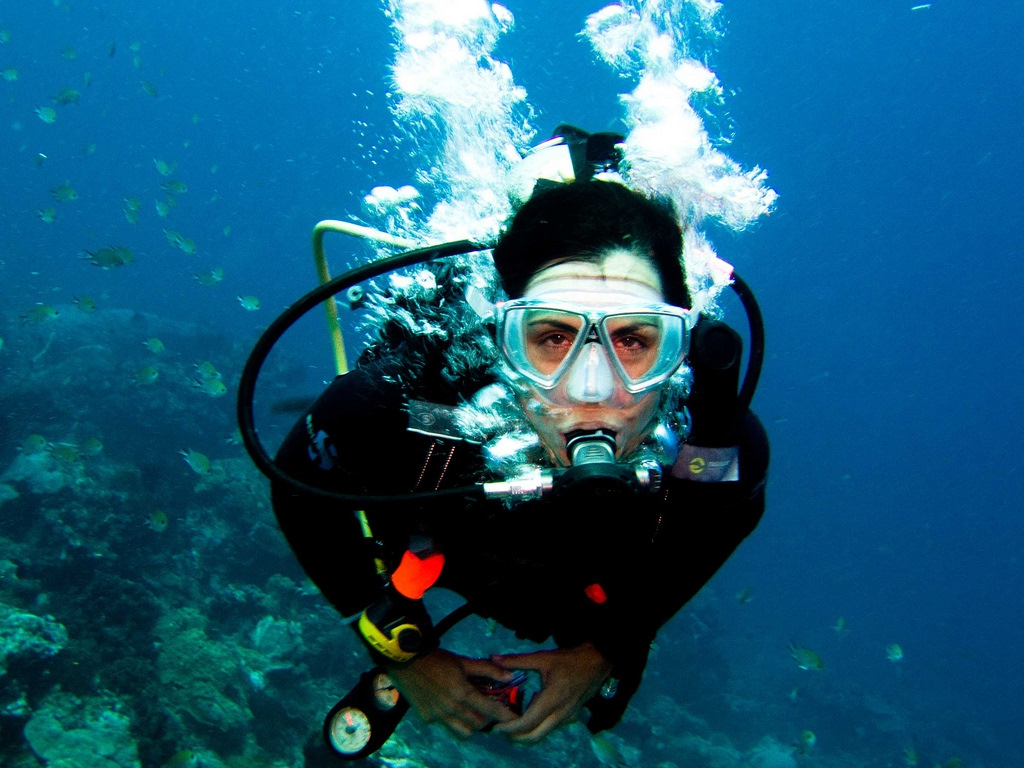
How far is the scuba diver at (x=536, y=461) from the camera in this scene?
2014 mm

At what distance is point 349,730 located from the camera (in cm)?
242

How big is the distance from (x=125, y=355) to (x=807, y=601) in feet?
171

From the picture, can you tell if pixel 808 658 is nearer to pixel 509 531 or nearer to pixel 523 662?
pixel 523 662

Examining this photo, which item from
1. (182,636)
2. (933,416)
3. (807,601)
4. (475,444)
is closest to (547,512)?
(475,444)

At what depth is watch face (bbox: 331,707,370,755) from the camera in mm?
2391

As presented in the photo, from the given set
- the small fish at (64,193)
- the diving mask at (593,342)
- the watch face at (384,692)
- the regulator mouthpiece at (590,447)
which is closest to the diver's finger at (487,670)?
the watch face at (384,692)

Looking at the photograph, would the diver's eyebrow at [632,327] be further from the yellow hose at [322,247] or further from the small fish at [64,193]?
the small fish at [64,193]

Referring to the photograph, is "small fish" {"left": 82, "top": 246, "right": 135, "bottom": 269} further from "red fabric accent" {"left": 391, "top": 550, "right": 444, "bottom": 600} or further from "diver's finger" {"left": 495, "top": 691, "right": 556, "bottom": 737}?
"diver's finger" {"left": 495, "top": 691, "right": 556, "bottom": 737}

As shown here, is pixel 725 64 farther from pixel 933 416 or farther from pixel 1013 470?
pixel 1013 470

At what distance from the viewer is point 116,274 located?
5094 cm

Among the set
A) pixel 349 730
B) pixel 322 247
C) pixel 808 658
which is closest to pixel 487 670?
pixel 349 730

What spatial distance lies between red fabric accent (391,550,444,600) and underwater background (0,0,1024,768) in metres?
0.87

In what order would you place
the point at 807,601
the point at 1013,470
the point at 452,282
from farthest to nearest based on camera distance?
the point at 1013,470 → the point at 807,601 → the point at 452,282

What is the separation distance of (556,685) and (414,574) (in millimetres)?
760
